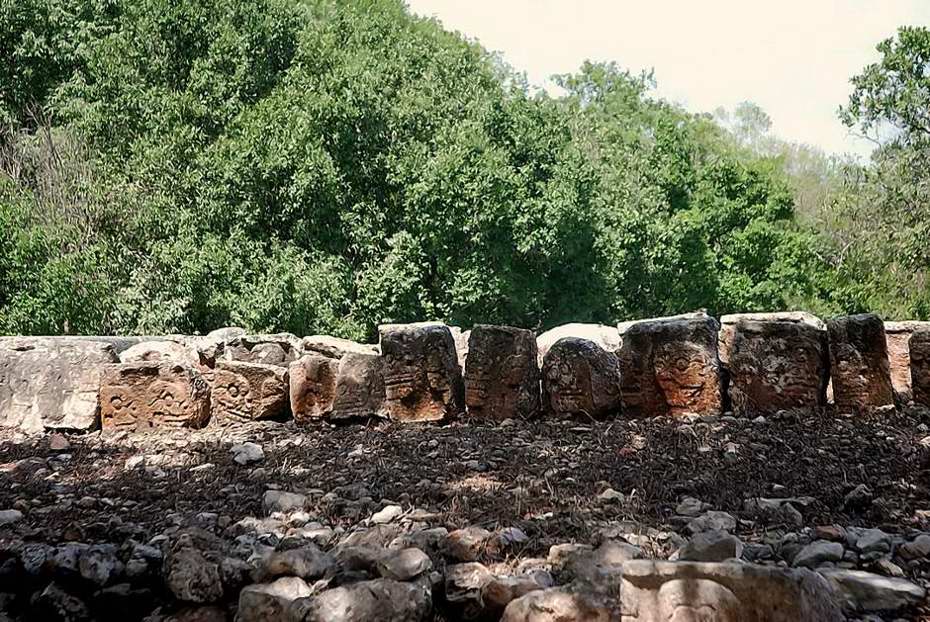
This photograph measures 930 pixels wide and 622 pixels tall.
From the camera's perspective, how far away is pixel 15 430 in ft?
24.6

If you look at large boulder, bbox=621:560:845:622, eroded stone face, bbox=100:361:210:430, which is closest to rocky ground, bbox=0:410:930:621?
eroded stone face, bbox=100:361:210:430

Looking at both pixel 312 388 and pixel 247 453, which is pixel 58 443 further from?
pixel 312 388

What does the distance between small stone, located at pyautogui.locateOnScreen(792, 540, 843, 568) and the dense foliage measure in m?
13.6

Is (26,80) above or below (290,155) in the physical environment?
above

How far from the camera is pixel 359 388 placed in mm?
7285

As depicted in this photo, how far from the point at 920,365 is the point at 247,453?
4.64 meters

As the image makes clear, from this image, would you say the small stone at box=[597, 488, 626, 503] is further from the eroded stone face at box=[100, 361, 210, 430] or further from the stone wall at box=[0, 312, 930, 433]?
the eroded stone face at box=[100, 361, 210, 430]

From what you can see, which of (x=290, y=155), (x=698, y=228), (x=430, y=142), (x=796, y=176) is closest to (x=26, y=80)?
(x=290, y=155)

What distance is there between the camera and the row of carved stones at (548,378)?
6.70 metres

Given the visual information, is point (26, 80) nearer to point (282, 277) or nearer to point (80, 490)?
point (282, 277)

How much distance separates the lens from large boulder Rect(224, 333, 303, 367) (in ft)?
27.8

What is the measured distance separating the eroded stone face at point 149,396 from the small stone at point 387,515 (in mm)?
3208

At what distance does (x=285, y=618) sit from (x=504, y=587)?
28.5 inches

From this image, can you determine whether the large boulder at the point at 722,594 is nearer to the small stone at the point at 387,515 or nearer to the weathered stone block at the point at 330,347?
the small stone at the point at 387,515
